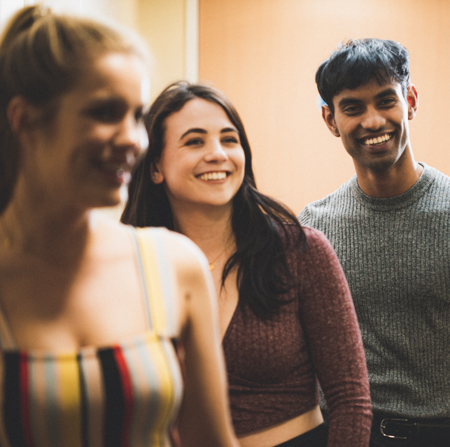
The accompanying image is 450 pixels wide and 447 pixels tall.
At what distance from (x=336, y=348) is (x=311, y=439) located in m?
0.21

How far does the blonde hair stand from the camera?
0.56 metres

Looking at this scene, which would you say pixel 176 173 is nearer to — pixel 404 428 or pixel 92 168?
pixel 92 168

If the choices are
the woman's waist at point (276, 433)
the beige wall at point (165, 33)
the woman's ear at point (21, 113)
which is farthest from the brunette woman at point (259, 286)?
the beige wall at point (165, 33)

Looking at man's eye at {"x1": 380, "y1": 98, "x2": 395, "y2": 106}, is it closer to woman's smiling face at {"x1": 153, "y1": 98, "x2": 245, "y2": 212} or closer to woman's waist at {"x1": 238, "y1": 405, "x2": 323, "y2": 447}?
woman's smiling face at {"x1": 153, "y1": 98, "x2": 245, "y2": 212}

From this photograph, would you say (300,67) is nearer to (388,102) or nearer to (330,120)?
(330,120)

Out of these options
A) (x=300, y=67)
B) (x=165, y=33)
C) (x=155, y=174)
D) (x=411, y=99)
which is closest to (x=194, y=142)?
(x=155, y=174)

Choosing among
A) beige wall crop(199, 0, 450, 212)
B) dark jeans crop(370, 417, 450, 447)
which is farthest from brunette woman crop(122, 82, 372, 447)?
beige wall crop(199, 0, 450, 212)

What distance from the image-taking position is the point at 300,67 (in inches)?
114

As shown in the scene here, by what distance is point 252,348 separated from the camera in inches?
43.3

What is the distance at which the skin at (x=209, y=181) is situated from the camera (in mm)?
1188

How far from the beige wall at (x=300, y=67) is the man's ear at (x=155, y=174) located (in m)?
1.64

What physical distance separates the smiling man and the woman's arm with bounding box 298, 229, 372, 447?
34 cm

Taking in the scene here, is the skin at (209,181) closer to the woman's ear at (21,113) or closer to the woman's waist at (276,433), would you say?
the woman's waist at (276,433)

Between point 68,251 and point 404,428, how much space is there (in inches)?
44.2
